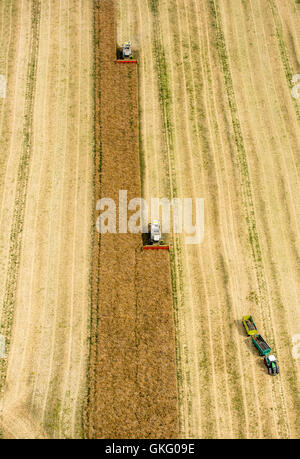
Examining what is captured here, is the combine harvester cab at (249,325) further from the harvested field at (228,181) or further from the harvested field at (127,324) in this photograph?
the harvested field at (127,324)

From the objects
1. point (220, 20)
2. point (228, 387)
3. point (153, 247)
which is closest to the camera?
point (228, 387)

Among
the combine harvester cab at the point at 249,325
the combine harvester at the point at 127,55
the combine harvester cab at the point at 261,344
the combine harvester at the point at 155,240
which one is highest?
the combine harvester at the point at 127,55

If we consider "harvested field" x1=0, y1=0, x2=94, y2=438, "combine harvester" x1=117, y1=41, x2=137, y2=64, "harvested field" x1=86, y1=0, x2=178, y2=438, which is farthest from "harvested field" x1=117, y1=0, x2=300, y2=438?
"harvested field" x1=0, y1=0, x2=94, y2=438

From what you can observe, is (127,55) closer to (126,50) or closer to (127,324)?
(126,50)

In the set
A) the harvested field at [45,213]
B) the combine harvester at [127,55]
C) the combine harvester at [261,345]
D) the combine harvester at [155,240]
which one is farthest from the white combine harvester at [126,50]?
the combine harvester at [261,345]

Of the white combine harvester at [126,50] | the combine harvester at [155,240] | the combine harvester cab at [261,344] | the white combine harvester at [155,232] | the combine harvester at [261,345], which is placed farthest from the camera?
the white combine harvester at [126,50]

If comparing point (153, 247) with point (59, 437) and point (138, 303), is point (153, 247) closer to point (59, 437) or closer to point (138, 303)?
point (138, 303)

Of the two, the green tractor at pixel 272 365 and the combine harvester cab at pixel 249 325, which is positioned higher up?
the combine harvester cab at pixel 249 325

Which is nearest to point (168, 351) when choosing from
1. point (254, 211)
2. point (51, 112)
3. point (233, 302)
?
point (233, 302)
